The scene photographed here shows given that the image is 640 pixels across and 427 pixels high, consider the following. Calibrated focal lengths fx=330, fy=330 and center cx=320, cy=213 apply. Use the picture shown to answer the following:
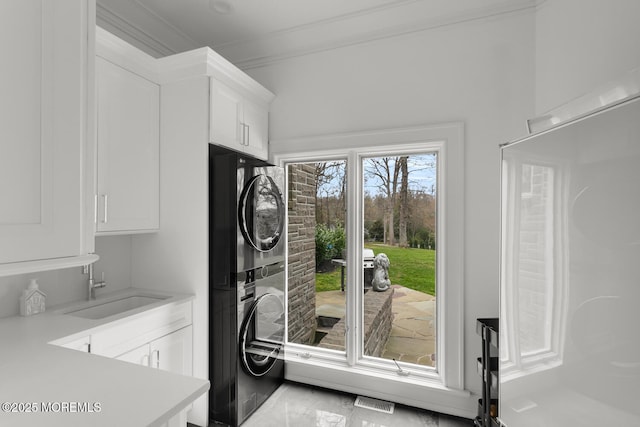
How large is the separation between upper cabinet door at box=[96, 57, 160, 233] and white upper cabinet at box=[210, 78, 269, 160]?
40 centimetres

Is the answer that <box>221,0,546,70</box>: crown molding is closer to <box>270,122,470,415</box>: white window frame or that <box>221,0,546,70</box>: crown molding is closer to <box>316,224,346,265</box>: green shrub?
<box>270,122,470,415</box>: white window frame

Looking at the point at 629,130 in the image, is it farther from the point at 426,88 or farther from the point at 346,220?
the point at 346,220

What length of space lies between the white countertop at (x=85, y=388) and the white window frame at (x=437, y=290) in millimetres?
1704

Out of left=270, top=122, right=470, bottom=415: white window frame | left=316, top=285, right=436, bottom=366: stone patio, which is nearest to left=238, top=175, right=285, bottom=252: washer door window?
left=270, top=122, right=470, bottom=415: white window frame

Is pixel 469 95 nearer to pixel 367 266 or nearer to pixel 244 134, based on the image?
pixel 367 266

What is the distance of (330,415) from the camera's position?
2160 millimetres

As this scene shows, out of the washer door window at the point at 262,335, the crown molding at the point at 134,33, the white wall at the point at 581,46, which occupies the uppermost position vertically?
the crown molding at the point at 134,33

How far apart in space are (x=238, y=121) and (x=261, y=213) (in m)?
0.69

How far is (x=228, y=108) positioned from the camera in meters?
2.23

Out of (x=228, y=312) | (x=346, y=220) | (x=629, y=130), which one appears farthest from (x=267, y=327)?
(x=629, y=130)

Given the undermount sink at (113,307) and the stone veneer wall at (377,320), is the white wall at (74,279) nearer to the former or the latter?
the undermount sink at (113,307)

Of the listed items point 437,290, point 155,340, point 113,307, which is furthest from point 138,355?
point 437,290

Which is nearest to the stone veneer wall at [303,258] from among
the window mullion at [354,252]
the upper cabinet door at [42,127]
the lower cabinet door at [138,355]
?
the window mullion at [354,252]

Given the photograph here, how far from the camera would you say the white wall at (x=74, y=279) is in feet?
5.59
